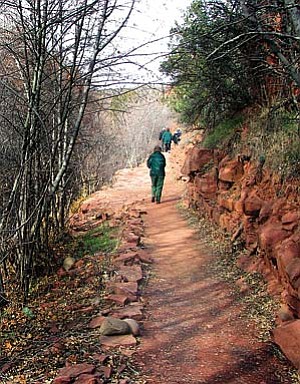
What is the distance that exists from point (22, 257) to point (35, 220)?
0.55 m

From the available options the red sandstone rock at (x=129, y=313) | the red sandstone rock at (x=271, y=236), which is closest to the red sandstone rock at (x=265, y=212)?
the red sandstone rock at (x=271, y=236)

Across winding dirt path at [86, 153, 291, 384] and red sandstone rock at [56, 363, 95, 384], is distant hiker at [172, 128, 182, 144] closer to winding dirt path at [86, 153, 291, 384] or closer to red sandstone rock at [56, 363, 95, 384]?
winding dirt path at [86, 153, 291, 384]

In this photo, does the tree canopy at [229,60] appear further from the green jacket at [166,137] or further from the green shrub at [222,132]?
the green jacket at [166,137]

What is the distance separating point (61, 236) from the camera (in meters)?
10.1

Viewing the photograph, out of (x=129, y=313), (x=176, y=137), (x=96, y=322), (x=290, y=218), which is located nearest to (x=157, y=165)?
(x=290, y=218)

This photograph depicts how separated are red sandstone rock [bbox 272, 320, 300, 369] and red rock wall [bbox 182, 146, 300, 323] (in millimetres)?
389

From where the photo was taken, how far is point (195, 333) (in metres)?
5.39

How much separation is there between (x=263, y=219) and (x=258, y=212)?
0.37m

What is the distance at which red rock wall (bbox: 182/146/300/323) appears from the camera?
5254 mm

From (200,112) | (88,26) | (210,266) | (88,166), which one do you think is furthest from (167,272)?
(88,166)

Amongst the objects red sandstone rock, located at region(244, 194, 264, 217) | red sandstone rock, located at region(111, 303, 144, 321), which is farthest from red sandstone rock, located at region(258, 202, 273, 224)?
red sandstone rock, located at region(111, 303, 144, 321)

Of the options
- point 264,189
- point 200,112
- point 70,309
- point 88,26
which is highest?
point 88,26

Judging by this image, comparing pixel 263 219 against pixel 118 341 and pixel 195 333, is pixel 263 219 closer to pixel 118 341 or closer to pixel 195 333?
pixel 195 333

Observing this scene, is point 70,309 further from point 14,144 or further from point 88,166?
point 88,166
